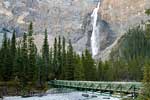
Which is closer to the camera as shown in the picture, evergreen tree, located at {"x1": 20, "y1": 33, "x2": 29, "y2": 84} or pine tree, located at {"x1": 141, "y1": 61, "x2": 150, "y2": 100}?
pine tree, located at {"x1": 141, "y1": 61, "x2": 150, "y2": 100}

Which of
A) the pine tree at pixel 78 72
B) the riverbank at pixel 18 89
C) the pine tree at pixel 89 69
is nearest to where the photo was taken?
the riverbank at pixel 18 89

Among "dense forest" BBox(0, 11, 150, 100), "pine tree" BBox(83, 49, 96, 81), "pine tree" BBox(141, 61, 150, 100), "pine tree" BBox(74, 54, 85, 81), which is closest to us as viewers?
"pine tree" BBox(141, 61, 150, 100)

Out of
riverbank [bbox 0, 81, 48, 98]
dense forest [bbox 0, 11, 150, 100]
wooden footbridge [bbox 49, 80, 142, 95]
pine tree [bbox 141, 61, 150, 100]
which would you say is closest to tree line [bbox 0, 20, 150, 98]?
dense forest [bbox 0, 11, 150, 100]

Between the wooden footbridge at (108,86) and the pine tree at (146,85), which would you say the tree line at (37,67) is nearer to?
the wooden footbridge at (108,86)

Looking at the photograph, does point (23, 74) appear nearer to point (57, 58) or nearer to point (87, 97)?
point (57, 58)

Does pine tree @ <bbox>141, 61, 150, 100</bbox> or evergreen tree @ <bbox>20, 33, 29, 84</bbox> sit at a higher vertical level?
evergreen tree @ <bbox>20, 33, 29, 84</bbox>

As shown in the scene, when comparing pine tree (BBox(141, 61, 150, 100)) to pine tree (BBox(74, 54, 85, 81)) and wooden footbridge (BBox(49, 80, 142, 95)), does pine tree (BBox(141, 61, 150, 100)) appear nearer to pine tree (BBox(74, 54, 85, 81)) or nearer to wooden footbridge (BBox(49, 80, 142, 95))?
wooden footbridge (BBox(49, 80, 142, 95))

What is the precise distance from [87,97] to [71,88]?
19012 millimetres

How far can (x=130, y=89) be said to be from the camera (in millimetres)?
40625

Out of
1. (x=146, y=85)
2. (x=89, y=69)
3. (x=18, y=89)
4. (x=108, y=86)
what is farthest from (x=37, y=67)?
(x=146, y=85)

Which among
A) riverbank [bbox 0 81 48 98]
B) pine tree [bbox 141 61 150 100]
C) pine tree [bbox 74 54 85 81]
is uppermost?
pine tree [bbox 74 54 85 81]

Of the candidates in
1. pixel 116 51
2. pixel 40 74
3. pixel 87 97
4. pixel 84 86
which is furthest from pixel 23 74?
pixel 116 51

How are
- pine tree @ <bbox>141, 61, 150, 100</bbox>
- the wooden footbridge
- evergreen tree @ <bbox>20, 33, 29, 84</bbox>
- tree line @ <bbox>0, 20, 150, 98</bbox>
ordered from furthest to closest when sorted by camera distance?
tree line @ <bbox>0, 20, 150, 98</bbox> < evergreen tree @ <bbox>20, 33, 29, 84</bbox> < the wooden footbridge < pine tree @ <bbox>141, 61, 150, 100</bbox>

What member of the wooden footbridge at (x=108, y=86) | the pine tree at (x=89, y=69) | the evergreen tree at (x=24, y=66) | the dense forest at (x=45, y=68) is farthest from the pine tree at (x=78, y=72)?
the evergreen tree at (x=24, y=66)
